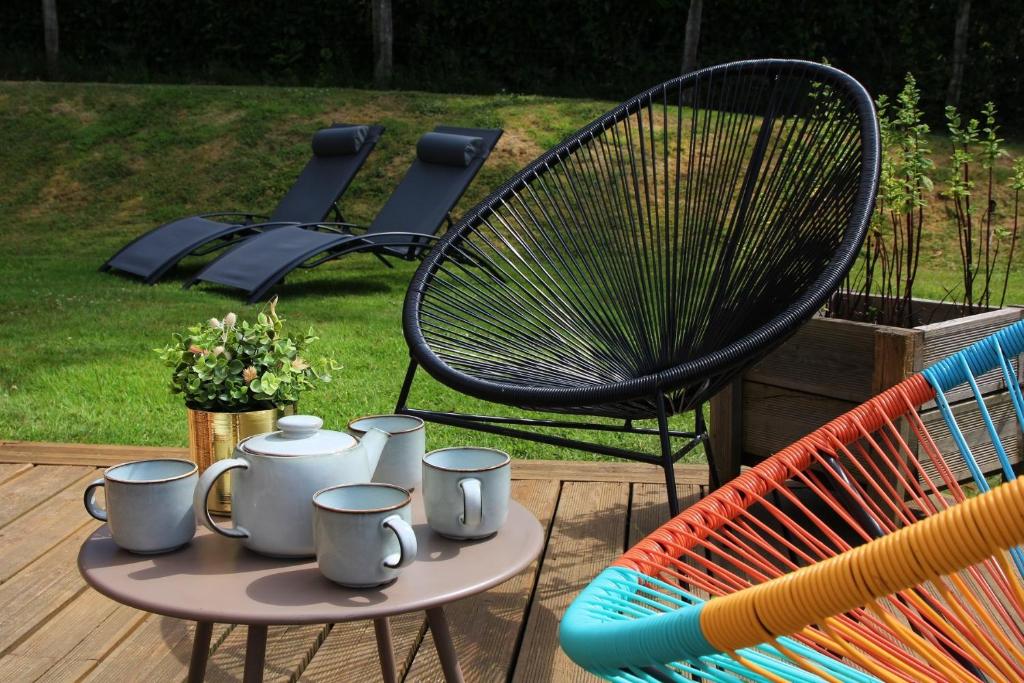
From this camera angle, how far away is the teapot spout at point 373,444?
1171 millimetres

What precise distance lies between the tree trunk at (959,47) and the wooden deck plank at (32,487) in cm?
908

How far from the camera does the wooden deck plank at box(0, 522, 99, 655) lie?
1.71 m

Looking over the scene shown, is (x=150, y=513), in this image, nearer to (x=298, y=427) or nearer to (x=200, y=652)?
(x=298, y=427)

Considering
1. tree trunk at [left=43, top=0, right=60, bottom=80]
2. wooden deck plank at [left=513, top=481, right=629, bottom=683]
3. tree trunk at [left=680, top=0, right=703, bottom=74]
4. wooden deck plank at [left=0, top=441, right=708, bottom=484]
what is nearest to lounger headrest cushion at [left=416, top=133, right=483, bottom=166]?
wooden deck plank at [left=0, top=441, right=708, bottom=484]

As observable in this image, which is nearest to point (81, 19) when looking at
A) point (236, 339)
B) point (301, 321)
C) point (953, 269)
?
point (301, 321)

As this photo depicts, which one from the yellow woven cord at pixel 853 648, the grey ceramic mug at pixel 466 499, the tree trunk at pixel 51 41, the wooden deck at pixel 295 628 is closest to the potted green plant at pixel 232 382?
the grey ceramic mug at pixel 466 499

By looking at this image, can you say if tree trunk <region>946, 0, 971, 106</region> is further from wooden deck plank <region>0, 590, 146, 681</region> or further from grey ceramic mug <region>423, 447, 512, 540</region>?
grey ceramic mug <region>423, 447, 512, 540</region>

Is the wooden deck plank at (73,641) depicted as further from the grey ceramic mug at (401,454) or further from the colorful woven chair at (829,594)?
the colorful woven chair at (829,594)

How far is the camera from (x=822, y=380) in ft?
6.89

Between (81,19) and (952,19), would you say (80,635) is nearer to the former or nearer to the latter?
(952,19)

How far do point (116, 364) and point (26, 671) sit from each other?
7.45 feet

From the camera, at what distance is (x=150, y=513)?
3.62ft

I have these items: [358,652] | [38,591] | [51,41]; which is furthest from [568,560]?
[51,41]

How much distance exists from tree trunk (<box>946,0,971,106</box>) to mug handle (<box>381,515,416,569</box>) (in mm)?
9796
